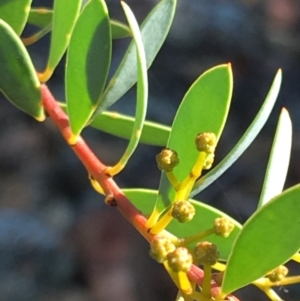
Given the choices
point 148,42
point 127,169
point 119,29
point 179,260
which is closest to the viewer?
point 179,260

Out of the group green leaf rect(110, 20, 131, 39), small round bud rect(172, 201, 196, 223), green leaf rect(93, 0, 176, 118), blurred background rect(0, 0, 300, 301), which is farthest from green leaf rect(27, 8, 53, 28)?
blurred background rect(0, 0, 300, 301)

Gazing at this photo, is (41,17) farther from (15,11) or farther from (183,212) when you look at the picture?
(183,212)

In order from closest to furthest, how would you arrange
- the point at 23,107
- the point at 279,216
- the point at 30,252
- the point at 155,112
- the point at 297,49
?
1. the point at 279,216
2. the point at 23,107
3. the point at 30,252
4. the point at 155,112
5. the point at 297,49

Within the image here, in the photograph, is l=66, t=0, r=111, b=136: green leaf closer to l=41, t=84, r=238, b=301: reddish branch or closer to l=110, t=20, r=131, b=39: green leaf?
l=41, t=84, r=238, b=301: reddish branch

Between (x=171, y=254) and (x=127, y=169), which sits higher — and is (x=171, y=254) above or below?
above

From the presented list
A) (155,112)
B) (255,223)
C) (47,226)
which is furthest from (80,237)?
(255,223)

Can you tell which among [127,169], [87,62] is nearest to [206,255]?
[87,62]

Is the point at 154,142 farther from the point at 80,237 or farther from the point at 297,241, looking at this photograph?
the point at 80,237
